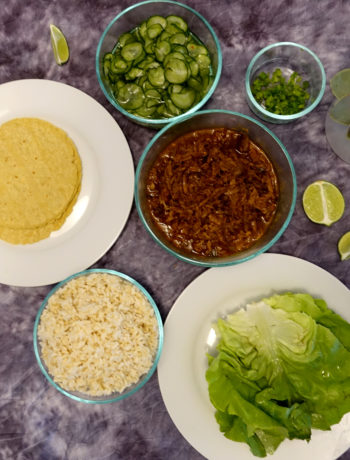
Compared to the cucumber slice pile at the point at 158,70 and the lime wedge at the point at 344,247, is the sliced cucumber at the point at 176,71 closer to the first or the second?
the cucumber slice pile at the point at 158,70

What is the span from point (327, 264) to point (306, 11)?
122 cm

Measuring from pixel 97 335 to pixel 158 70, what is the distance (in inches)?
46.3

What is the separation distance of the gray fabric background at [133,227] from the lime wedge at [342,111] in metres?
0.20

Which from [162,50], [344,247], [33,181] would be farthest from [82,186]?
[344,247]

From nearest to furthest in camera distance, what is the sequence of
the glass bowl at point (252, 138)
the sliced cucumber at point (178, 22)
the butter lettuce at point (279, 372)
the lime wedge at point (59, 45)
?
the butter lettuce at point (279, 372) → the glass bowl at point (252, 138) → the sliced cucumber at point (178, 22) → the lime wedge at point (59, 45)

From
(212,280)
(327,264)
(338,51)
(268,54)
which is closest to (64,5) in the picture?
(268,54)

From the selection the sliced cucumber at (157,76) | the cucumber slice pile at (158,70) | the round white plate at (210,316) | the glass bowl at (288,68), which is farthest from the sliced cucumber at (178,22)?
the round white plate at (210,316)

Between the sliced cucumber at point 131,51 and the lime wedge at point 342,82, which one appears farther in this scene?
the lime wedge at point 342,82

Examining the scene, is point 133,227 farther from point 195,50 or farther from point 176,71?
point 195,50

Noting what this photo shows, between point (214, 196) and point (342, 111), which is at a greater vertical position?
point (342, 111)

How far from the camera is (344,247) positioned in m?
2.09

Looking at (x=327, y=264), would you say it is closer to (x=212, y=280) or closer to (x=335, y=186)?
(x=335, y=186)

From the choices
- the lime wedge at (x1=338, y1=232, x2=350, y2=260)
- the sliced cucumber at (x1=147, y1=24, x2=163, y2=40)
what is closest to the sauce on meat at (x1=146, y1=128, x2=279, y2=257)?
the lime wedge at (x1=338, y1=232, x2=350, y2=260)

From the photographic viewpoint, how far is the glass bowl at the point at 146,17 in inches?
79.0
